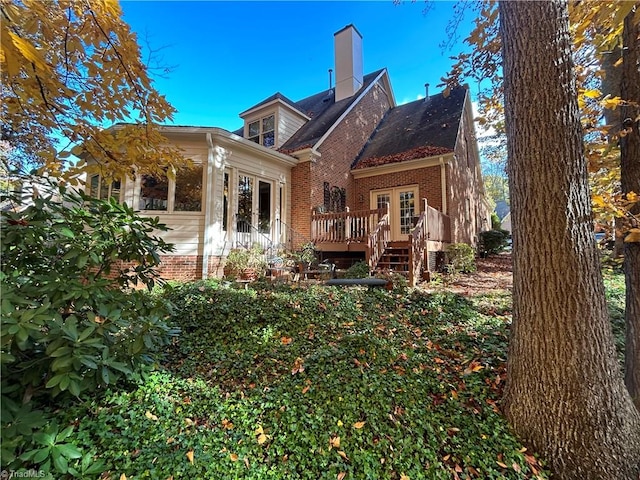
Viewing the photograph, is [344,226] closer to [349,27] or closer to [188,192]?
[188,192]

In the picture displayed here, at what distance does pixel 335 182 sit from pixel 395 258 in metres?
4.04

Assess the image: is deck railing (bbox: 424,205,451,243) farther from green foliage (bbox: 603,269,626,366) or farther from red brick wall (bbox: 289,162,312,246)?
green foliage (bbox: 603,269,626,366)

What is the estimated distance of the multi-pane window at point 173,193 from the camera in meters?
8.04

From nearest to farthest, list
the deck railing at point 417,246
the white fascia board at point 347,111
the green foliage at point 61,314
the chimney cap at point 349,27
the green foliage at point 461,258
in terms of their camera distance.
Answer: the green foliage at point 61,314 < the deck railing at point 417,246 < the green foliage at point 461,258 < the white fascia board at point 347,111 < the chimney cap at point 349,27

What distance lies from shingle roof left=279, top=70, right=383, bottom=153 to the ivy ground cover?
8.34 m

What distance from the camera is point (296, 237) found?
1018 cm

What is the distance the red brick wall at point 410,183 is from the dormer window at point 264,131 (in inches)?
158

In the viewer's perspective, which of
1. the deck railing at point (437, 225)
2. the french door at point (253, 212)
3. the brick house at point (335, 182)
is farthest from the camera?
the french door at point (253, 212)

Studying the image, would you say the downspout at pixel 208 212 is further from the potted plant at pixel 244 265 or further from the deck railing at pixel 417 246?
the deck railing at pixel 417 246

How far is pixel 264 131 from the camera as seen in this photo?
12711 mm

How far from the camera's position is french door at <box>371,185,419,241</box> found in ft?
36.2

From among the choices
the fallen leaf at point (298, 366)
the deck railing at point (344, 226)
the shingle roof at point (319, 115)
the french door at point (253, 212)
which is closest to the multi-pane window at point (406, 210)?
the deck railing at point (344, 226)

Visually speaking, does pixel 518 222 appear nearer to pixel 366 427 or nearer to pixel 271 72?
pixel 366 427

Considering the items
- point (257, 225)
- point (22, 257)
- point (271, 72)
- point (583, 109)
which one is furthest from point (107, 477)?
point (271, 72)
